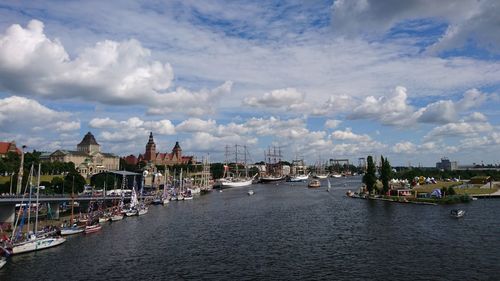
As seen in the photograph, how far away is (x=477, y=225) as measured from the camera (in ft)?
301

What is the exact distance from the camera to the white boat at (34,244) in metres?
69.3

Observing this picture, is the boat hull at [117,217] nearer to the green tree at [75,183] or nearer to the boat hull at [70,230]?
the boat hull at [70,230]

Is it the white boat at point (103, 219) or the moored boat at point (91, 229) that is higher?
the white boat at point (103, 219)

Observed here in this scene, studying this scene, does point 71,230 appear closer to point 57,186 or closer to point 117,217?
point 117,217

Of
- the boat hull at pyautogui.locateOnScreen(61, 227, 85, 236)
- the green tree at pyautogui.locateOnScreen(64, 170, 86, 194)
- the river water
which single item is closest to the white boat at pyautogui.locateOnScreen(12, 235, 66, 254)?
the river water

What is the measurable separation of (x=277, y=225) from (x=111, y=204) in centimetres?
7052

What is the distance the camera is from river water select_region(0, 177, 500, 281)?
183ft

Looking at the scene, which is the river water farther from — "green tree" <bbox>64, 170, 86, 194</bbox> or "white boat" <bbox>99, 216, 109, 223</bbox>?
"green tree" <bbox>64, 170, 86, 194</bbox>

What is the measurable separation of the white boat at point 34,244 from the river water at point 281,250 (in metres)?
1.56

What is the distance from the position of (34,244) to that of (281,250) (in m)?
41.6

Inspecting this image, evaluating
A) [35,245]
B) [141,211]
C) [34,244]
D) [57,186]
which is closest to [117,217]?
[141,211]

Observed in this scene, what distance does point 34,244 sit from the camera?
71500 millimetres

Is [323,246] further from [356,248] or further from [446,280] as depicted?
[446,280]

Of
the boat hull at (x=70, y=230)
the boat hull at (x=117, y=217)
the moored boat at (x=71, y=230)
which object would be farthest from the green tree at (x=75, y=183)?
Answer: the boat hull at (x=70, y=230)
